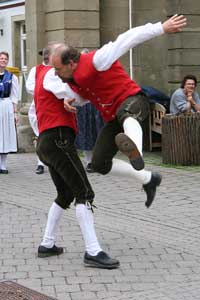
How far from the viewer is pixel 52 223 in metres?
5.98

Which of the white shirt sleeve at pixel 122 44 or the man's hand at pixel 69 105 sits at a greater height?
the white shirt sleeve at pixel 122 44

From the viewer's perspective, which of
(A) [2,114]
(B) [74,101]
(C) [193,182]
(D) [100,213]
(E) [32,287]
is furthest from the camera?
(A) [2,114]

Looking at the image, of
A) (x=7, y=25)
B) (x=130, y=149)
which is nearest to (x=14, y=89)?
(x=130, y=149)

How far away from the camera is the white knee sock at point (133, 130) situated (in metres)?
5.21

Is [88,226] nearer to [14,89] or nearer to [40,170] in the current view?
[40,170]

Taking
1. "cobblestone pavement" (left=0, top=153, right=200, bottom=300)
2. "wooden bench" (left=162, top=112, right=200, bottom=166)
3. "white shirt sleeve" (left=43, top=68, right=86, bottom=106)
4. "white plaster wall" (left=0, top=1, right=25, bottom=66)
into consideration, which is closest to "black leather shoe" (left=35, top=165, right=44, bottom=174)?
"cobblestone pavement" (left=0, top=153, right=200, bottom=300)

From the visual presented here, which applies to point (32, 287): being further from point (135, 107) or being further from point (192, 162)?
point (192, 162)

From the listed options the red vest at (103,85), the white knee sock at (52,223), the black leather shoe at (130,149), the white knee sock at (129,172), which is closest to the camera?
the black leather shoe at (130,149)

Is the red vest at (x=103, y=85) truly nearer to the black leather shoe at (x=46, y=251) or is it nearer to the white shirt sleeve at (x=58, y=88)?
the white shirt sleeve at (x=58, y=88)

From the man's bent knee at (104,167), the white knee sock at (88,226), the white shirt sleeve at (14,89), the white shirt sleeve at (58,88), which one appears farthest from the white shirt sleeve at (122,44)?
the white shirt sleeve at (14,89)

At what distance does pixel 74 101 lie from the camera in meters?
5.56

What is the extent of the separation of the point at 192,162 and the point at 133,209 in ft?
11.1

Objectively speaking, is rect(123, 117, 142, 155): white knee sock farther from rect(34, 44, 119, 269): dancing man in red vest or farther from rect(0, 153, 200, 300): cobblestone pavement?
rect(0, 153, 200, 300): cobblestone pavement

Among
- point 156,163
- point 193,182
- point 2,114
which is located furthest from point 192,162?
point 2,114
